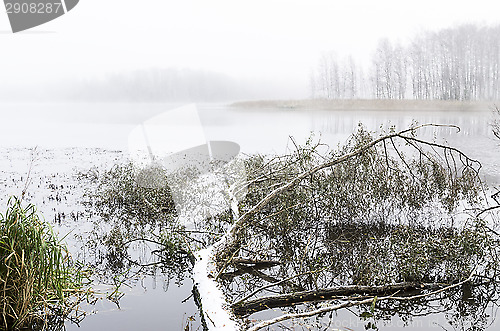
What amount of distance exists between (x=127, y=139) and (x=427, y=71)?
8965mm

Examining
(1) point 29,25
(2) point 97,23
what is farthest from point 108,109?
(1) point 29,25

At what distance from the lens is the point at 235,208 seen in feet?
16.4

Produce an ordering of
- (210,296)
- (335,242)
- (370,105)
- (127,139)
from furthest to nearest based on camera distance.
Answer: (370,105)
(127,139)
(335,242)
(210,296)

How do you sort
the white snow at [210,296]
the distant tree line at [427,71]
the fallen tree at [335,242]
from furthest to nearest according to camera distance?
1. the distant tree line at [427,71]
2. the fallen tree at [335,242]
3. the white snow at [210,296]

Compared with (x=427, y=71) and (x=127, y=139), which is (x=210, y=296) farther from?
(x=427, y=71)

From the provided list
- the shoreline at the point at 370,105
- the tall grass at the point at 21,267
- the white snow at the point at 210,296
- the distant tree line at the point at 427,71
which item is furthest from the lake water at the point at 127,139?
the distant tree line at the point at 427,71

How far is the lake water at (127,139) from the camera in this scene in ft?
12.6

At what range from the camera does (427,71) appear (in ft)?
41.2

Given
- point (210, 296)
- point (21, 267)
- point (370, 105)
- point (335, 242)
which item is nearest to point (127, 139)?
point (370, 105)

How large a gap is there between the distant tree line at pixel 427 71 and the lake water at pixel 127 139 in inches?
31.3

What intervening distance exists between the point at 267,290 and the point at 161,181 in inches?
137

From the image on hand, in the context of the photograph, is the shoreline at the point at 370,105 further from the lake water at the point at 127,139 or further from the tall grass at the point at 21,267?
the tall grass at the point at 21,267

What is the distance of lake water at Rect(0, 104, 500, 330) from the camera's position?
3.83m

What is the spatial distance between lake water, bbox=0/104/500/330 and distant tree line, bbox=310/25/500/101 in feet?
2.61
